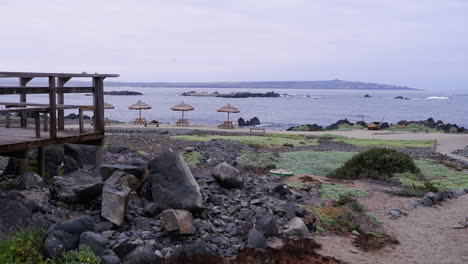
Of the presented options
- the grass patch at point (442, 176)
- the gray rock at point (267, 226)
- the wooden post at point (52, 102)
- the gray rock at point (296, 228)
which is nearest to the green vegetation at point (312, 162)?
the grass patch at point (442, 176)

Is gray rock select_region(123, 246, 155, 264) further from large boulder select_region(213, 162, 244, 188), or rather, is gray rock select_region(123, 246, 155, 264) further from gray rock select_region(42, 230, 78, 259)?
large boulder select_region(213, 162, 244, 188)

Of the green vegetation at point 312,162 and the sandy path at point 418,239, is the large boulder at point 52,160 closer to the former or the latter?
the sandy path at point 418,239

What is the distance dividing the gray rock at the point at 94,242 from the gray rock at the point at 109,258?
8cm

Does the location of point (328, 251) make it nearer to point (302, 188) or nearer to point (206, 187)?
point (206, 187)

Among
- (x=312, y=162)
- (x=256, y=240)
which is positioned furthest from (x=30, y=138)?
(x=312, y=162)

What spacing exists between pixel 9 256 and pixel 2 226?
98 centimetres

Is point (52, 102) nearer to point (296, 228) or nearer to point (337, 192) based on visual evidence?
point (296, 228)

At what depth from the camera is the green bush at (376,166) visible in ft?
60.6

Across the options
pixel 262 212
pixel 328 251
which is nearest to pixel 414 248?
pixel 328 251

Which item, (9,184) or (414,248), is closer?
(9,184)

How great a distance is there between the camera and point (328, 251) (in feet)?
31.3

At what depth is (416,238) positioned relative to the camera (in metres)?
11.0

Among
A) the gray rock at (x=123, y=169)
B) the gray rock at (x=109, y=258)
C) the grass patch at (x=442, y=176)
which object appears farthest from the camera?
the grass patch at (x=442, y=176)

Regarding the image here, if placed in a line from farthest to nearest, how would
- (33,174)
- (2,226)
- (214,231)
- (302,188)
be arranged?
(302,188) → (33,174) → (214,231) → (2,226)
